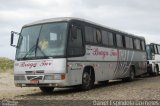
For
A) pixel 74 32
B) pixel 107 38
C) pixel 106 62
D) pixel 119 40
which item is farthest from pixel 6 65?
pixel 74 32

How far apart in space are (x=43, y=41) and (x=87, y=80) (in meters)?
3.00

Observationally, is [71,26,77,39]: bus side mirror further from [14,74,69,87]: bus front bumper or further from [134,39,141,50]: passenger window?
[134,39,141,50]: passenger window

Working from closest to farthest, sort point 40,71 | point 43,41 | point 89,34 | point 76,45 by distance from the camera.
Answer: point 40,71 < point 43,41 < point 76,45 < point 89,34

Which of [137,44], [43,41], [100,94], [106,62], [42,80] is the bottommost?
[100,94]

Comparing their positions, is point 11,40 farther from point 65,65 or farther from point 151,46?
point 151,46

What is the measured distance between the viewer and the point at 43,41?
58.0 ft

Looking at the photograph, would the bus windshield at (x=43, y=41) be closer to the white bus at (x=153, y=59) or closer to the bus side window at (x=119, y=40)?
the bus side window at (x=119, y=40)

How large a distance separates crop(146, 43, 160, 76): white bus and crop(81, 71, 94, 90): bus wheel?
16.5 m

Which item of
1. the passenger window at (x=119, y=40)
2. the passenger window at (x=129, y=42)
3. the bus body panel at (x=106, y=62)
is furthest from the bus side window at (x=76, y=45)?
the passenger window at (x=129, y=42)

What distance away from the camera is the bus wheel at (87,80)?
18875 millimetres

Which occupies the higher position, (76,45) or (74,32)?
(74,32)

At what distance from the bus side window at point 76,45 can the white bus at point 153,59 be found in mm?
17701

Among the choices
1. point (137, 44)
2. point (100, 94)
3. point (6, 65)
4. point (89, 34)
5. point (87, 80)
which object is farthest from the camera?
point (6, 65)

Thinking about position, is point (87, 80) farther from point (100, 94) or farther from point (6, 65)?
point (6, 65)
